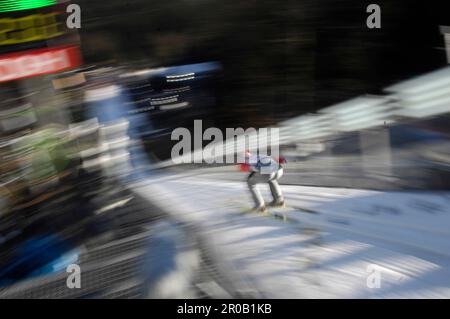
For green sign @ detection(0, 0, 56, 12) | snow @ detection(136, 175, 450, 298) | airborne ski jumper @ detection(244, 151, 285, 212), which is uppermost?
green sign @ detection(0, 0, 56, 12)

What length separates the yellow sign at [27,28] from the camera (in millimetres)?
1796

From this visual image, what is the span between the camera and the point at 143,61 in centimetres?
195

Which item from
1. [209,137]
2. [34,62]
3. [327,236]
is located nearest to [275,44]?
[209,137]

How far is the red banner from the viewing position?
1.84 metres

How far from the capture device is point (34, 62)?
72.8 inches

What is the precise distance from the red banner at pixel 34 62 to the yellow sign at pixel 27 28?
0.18 feet

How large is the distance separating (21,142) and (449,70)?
1.83m

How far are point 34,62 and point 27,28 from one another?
132mm

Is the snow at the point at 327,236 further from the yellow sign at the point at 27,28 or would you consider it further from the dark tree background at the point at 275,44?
the yellow sign at the point at 27,28

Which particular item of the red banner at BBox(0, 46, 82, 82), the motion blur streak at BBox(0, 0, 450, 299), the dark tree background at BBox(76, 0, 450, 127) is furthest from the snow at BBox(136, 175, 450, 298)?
the red banner at BBox(0, 46, 82, 82)

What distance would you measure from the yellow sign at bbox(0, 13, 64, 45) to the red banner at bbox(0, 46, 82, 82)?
5 cm

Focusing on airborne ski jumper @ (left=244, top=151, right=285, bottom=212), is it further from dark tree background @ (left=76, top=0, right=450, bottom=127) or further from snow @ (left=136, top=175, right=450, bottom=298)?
dark tree background @ (left=76, top=0, right=450, bottom=127)

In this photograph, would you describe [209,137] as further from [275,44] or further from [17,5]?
[17,5]

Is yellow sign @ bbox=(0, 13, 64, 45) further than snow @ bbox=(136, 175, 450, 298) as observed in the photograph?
Yes
